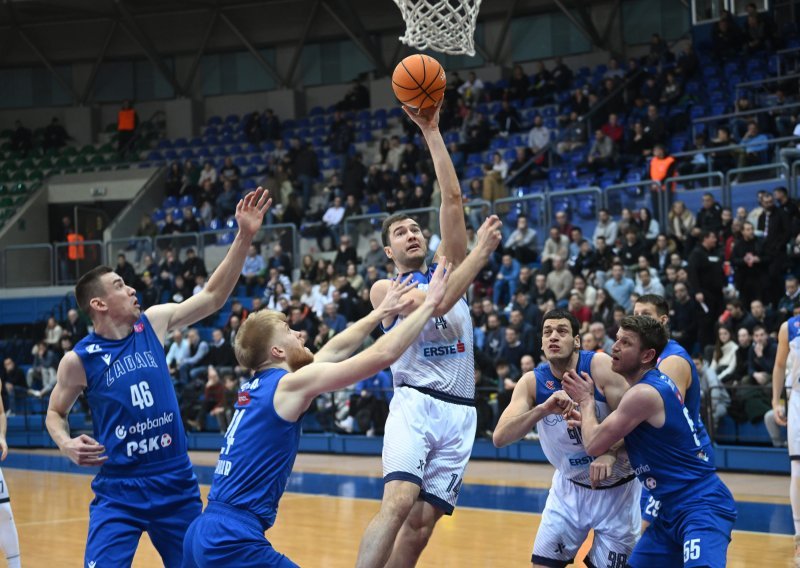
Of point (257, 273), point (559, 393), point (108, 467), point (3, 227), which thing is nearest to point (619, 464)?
point (559, 393)

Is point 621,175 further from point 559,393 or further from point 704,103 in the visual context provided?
point 559,393

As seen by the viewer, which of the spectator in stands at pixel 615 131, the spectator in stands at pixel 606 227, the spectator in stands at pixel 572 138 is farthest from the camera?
the spectator in stands at pixel 572 138

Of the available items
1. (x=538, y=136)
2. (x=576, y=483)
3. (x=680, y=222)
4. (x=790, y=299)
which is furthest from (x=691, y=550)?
(x=538, y=136)

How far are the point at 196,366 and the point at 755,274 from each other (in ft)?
30.8

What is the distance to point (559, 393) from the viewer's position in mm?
5691

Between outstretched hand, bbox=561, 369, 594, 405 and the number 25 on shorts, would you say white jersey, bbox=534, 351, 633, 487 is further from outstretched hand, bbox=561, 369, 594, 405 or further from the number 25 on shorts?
the number 25 on shorts

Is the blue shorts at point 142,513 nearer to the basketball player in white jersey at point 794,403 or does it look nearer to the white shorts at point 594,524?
the white shorts at point 594,524

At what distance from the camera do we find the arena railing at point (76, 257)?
23.3 metres

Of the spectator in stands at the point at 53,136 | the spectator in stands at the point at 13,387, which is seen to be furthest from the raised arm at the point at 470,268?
the spectator in stands at the point at 53,136

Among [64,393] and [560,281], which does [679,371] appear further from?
[560,281]

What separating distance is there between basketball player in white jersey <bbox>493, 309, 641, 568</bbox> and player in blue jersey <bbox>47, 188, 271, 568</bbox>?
1.76 m

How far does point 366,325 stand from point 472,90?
20.5 meters

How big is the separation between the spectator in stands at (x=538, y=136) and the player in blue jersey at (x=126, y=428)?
54.4 feet

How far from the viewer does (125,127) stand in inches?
1201
